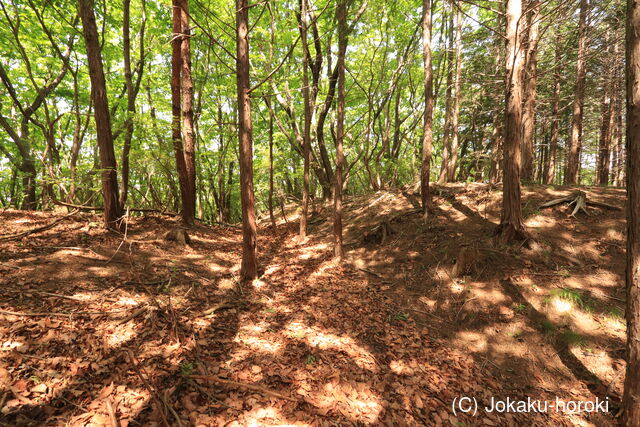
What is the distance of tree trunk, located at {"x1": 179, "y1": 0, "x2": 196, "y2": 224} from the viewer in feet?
28.7

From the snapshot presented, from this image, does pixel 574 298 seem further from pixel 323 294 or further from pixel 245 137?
pixel 245 137

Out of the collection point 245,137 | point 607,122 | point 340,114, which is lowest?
point 245,137

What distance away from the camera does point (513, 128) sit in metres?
6.82

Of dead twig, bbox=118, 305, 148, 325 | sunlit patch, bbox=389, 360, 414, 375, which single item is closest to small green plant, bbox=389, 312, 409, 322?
sunlit patch, bbox=389, 360, 414, 375

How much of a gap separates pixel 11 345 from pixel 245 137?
490 cm

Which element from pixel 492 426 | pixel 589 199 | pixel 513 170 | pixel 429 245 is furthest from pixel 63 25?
pixel 589 199

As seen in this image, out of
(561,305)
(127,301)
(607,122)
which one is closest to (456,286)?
(561,305)

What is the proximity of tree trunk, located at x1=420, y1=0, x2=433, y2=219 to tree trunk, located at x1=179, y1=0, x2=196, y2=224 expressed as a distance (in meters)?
7.94

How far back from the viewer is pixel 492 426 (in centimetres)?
370

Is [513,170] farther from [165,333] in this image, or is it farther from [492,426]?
[165,333]

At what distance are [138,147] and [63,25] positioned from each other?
689 centimetres

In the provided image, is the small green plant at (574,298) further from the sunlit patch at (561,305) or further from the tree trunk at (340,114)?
the tree trunk at (340,114)

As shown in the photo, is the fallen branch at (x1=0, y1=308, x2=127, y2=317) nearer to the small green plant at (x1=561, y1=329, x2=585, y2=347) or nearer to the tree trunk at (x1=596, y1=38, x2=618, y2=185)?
the small green plant at (x1=561, y1=329, x2=585, y2=347)

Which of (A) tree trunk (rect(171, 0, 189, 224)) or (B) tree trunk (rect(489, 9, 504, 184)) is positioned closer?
(A) tree trunk (rect(171, 0, 189, 224))
